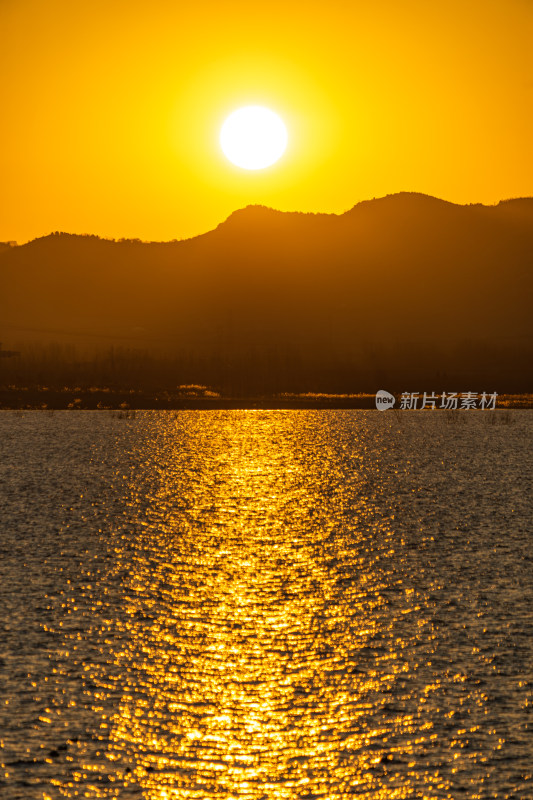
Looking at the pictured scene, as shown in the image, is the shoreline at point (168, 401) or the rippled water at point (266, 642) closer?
the rippled water at point (266, 642)

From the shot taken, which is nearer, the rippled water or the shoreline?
the rippled water

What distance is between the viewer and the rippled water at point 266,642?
826 cm

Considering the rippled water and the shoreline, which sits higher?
the shoreline

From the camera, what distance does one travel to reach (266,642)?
11875 mm

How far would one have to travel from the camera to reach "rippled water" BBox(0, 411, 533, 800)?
8258 millimetres

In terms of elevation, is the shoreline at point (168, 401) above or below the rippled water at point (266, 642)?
above

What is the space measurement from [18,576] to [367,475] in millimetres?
16605

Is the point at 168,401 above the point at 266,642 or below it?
above

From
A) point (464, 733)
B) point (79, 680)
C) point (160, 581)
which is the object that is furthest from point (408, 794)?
point (160, 581)

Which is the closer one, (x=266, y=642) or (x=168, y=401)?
(x=266, y=642)

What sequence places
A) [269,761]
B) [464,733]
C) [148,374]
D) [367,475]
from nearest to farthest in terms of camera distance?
[269,761], [464,733], [367,475], [148,374]

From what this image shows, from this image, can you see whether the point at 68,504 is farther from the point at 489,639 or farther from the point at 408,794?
the point at 408,794

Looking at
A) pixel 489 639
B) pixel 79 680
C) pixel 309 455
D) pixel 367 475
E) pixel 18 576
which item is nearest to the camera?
pixel 79 680

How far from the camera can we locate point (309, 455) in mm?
37969
